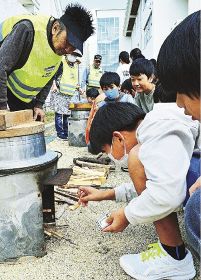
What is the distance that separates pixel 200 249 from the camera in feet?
4.58

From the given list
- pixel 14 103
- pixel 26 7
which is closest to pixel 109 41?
pixel 26 7

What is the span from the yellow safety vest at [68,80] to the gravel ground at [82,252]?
463 cm

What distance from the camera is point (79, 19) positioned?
2.90 m

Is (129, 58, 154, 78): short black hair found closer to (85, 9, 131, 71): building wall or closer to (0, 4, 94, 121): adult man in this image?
(0, 4, 94, 121): adult man

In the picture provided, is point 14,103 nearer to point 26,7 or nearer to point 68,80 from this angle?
point 68,80

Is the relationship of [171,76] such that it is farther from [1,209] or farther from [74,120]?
[74,120]

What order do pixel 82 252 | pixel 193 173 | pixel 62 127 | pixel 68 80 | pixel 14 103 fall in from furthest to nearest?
1. pixel 62 127
2. pixel 68 80
3. pixel 14 103
4. pixel 82 252
5. pixel 193 173

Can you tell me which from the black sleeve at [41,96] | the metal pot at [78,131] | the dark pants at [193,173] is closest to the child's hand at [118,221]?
the dark pants at [193,173]

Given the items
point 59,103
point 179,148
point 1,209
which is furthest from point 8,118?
point 59,103

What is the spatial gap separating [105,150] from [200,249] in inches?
41.0

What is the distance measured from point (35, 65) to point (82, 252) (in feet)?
5.17

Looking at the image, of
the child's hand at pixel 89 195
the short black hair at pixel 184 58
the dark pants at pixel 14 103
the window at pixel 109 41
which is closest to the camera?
the short black hair at pixel 184 58

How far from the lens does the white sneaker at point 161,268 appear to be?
203 cm

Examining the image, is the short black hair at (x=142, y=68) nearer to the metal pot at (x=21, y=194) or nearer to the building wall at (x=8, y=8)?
the metal pot at (x=21, y=194)
